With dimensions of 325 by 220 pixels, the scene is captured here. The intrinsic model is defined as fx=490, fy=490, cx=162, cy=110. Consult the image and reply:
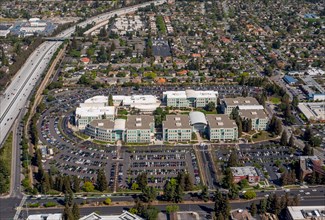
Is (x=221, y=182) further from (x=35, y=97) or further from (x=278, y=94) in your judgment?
(x=35, y=97)

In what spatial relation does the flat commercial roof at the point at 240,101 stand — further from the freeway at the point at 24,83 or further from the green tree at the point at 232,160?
the freeway at the point at 24,83

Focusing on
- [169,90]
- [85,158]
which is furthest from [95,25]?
[85,158]

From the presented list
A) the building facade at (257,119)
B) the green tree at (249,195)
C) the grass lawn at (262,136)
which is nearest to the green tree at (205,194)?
the green tree at (249,195)

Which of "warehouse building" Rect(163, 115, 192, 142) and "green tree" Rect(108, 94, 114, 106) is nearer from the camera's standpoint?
"warehouse building" Rect(163, 115, 192, 142)

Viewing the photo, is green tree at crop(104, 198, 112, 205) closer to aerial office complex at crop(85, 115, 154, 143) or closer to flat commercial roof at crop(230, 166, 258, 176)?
flat commercial roof at crop(230, 166, 258, 176)

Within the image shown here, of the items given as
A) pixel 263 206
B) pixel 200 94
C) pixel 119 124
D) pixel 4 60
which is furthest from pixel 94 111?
pixel 4 60

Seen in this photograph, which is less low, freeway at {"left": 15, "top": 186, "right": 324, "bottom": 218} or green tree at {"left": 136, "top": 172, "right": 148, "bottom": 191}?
green tree at {"left": 136, "top": 172, "right": 148, "bottom": 191}

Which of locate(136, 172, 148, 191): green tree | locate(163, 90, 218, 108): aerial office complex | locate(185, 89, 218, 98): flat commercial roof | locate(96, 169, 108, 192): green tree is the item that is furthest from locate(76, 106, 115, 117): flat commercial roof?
locate(136, 172, 148, 191): green tree
